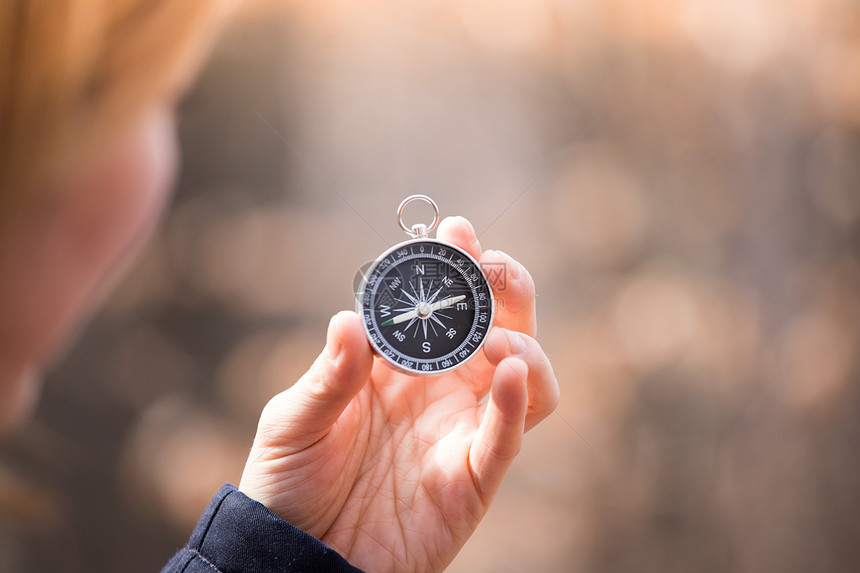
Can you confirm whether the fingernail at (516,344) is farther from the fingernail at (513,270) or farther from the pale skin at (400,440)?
the fingernail at (513,270)

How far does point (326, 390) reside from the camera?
1.04 metres

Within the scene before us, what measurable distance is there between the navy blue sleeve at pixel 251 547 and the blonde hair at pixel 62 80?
1022 mm

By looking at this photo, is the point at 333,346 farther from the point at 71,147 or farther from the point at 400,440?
the point at 71,147

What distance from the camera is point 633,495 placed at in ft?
6.67

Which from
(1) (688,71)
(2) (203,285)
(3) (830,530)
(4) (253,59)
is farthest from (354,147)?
(3) (830,530)

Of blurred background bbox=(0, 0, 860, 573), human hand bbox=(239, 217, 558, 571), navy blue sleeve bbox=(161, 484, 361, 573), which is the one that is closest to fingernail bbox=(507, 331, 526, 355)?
human hand bbox=(239, 217, 558, 571)

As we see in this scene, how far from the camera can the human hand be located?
3.46 ft

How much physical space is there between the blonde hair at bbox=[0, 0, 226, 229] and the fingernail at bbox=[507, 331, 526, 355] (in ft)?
4.01

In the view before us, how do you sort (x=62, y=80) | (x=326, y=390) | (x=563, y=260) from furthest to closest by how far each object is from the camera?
(x=563, y=260) < (x=62, y=80) < (x=326, y=390)

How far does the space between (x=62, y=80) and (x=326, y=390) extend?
3.78 ft

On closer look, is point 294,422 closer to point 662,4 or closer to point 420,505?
point 420,505

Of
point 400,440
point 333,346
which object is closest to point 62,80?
point 333,346

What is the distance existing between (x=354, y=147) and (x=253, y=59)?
0.40 meters

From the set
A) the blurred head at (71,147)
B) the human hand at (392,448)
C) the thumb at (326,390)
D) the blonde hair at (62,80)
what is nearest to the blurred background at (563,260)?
the blurred head at (71,147)
